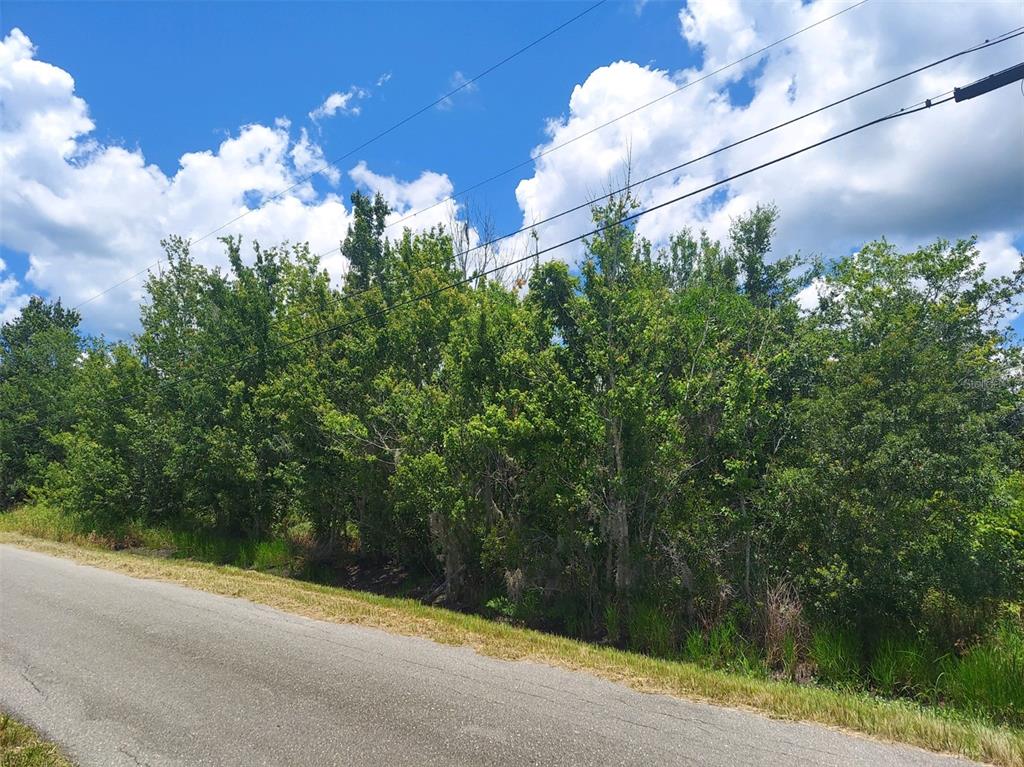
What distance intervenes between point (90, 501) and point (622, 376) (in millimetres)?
20892

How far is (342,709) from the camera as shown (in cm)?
476

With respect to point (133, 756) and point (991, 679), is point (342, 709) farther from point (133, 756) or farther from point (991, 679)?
point (991, 679)

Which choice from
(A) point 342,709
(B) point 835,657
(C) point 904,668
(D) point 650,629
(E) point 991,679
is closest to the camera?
(A) point 342,709

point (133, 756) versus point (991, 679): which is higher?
point (991, 679)

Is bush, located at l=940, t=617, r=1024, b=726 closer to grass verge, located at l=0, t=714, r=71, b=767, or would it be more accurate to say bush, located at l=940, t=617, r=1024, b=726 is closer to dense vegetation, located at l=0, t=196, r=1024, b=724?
dense vegetation, located at l=0, t=196, r=1024, b=724

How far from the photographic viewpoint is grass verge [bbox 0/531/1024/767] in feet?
14.2

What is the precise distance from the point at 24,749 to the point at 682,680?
5.18 metres

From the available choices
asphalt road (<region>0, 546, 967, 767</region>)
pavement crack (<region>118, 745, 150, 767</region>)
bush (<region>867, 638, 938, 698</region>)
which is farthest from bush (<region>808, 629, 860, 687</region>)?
pavement crack (<region>118, 745, 150, 767</region>)

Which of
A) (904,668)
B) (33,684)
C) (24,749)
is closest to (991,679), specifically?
(904,668)

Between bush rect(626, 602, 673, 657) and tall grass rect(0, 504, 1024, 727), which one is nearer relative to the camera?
tall grass rect(0, 504, 1024, 727)

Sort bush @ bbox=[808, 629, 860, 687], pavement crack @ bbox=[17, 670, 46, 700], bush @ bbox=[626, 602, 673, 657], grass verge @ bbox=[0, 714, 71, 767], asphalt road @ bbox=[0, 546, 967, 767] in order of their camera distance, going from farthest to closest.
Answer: bush @ bbox=[626, 602, 673, 657] < bush @ bbox=[808, 629, 860, 687] < pavement crack @ bbox=[17, 670, 46, 700] < asphalt road @ bbox=[0, 546, 967, 767] < grass verge @ bbox=[0, 714, 71, 767]

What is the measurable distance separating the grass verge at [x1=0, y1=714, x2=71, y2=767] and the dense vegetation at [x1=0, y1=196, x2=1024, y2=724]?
266 inches

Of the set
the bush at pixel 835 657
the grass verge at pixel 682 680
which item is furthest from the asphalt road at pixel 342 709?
the bush at pixel 835 657

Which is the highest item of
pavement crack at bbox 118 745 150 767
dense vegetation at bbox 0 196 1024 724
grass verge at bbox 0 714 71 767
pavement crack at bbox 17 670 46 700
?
dense vegetation at bbox 0 196 1024 724
